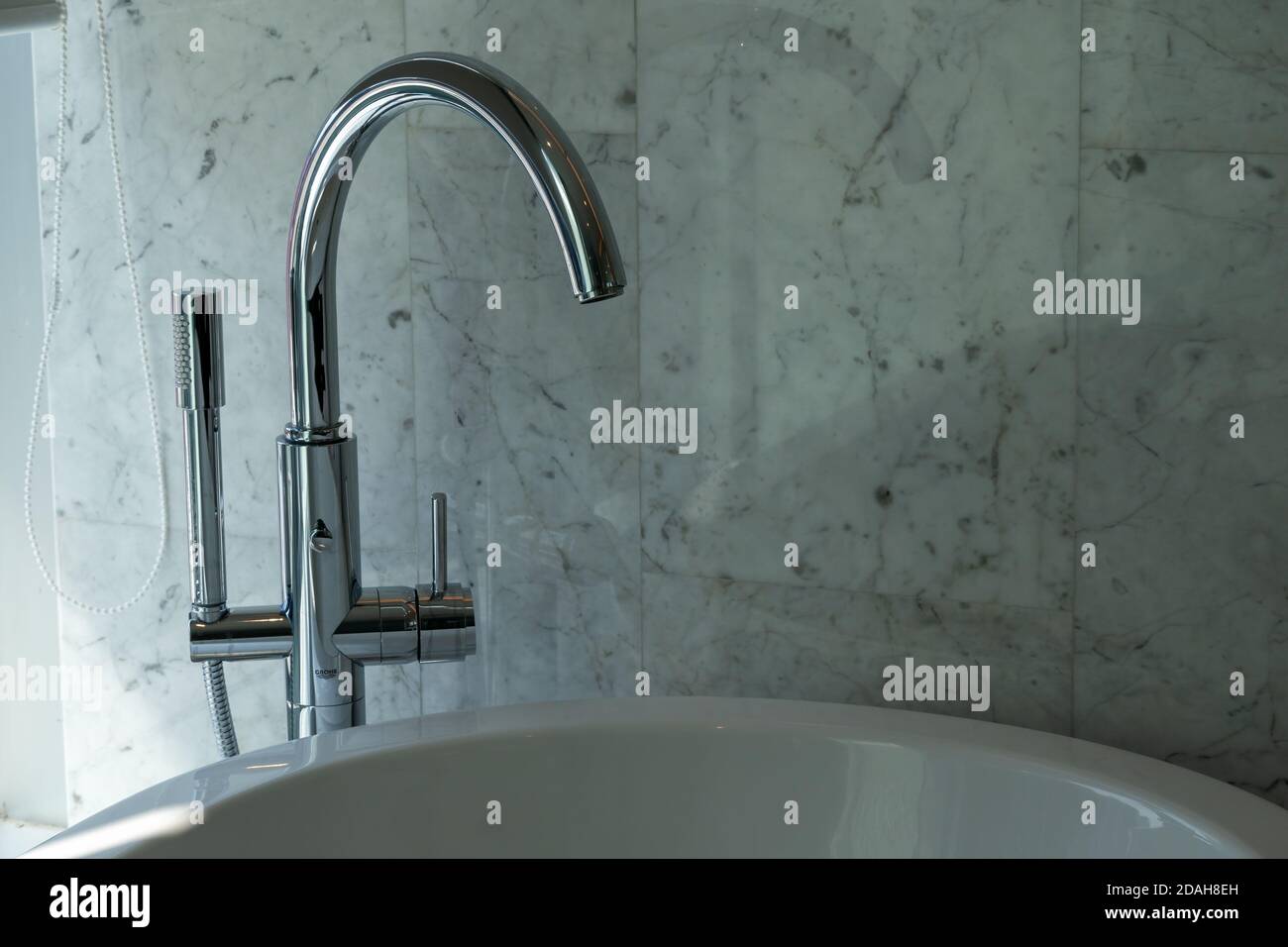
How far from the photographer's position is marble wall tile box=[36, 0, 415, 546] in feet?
3.49

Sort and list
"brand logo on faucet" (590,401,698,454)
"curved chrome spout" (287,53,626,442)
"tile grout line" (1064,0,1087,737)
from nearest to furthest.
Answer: "curved chrome spout" (287,53,626,442) < "tile grout line" (1064,0,1087,737) < "brand logo on faucet" (590,401,698,454)

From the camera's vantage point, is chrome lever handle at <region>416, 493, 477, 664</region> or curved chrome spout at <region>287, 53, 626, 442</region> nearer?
curved chrome spout at <region>287, 53, 626, 442</region>

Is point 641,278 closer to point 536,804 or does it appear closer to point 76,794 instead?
point 536,804

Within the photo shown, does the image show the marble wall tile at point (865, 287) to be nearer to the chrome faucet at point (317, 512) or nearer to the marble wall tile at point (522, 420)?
the marble wall tile at point (522, 420)

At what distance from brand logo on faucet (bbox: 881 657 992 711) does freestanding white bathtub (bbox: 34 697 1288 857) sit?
0.21 ft

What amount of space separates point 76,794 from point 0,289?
471mm

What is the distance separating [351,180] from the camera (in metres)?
0.87

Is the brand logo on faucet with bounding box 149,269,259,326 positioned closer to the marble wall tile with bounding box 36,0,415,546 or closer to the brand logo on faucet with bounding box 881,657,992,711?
the marble wall tile with bounding box 36,0,415,546

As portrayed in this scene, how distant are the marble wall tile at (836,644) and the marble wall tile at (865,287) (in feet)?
0.06

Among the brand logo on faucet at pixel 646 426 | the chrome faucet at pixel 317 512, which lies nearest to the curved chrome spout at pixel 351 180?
the chrome faucet at pixel 317 512

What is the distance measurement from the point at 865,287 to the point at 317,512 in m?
0.42

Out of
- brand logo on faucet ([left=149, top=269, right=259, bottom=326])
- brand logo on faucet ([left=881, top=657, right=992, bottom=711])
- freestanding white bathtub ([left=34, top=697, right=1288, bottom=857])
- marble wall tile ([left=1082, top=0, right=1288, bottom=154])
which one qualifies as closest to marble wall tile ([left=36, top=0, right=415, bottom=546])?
brand logo on faucet ([left=149, top=269, right=259, bottom=326])

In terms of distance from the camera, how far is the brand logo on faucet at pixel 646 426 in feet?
3.34
